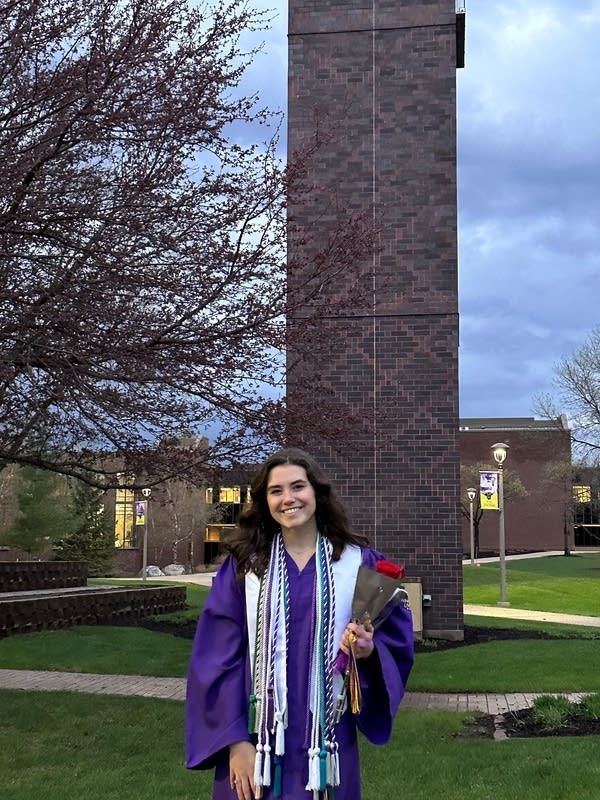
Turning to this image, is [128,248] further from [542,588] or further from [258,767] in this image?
[542,588]

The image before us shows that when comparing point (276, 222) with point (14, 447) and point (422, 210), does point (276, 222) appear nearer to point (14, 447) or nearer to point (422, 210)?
point (14, 447)

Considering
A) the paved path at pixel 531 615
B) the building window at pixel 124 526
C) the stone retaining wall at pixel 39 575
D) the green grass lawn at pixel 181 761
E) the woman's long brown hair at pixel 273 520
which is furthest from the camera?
the building window at pixel 124 526

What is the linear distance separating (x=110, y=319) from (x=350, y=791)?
164 inches

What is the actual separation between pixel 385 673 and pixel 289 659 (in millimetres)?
342

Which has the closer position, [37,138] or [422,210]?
[37,138]

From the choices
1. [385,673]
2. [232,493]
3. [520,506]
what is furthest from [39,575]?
[520,506]

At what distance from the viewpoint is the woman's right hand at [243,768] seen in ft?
9.55

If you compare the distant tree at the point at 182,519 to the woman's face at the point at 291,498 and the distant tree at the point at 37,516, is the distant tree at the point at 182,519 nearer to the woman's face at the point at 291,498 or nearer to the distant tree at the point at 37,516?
the distant tree at the point at 37,516

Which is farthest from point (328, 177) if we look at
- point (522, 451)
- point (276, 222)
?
point (522, 451)

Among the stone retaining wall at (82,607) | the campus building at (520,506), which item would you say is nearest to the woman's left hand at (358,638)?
the stone retaining wall at (82,607)

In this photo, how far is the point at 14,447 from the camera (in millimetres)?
7973

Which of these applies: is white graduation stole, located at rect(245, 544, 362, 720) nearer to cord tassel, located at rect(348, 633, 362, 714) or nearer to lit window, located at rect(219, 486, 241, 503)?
cord tassel, located at rect(348, 633, 362, 714)

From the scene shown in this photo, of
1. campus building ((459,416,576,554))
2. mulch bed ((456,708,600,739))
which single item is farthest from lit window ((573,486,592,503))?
mulch bed ((456,708,600,739))

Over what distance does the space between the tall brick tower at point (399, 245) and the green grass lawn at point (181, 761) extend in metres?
5.33
